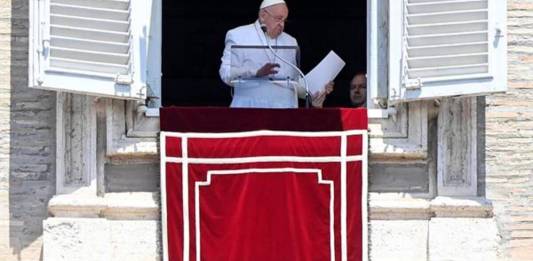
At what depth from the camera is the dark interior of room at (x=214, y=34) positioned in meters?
14.3

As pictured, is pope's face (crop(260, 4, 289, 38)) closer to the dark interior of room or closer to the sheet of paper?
the sheet of paper

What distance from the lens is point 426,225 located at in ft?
33.9

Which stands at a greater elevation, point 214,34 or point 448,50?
point 214,34

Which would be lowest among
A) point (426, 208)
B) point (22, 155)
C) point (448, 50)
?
point (426, 208)

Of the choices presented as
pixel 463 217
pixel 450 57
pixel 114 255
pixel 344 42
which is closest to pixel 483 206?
pixel 463 217

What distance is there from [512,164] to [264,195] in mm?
1555

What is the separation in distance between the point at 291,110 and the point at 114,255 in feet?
4.39

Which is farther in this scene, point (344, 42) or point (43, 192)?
point (344, 42)

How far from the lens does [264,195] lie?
1022 centimetres

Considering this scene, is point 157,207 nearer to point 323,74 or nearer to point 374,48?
point 323,74

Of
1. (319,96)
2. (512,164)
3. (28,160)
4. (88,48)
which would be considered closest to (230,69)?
(319,96)

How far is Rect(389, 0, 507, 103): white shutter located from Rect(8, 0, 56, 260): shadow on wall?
207cm

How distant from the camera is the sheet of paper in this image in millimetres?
10789

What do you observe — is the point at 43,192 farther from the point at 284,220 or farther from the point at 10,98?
the point at 284,220
